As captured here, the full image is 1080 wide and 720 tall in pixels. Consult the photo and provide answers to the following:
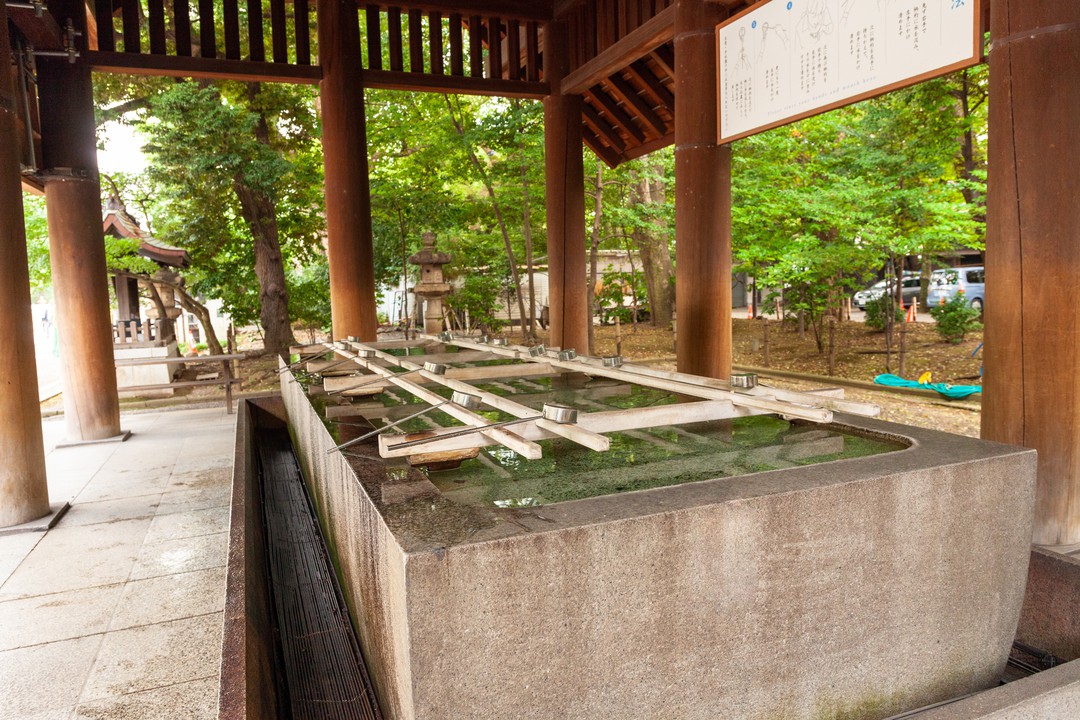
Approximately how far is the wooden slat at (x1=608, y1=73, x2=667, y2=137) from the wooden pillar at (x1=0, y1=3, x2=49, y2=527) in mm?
6203

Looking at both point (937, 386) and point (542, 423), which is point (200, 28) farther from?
point (937, 386)

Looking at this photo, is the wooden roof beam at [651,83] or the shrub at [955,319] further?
the shrub at [955,319]

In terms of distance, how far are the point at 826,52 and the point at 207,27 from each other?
5809 mm

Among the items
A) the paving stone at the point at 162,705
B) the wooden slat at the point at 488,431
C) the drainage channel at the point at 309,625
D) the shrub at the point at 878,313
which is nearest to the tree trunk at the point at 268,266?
the drainage channel at the point at 309,625

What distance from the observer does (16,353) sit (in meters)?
4.68

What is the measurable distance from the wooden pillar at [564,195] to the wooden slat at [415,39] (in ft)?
5.07

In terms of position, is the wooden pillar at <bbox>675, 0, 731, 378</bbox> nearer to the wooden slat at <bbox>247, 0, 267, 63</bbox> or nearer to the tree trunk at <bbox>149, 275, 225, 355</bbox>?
the wooden slat at <bbox>247, 0, 267, 63</bbox>

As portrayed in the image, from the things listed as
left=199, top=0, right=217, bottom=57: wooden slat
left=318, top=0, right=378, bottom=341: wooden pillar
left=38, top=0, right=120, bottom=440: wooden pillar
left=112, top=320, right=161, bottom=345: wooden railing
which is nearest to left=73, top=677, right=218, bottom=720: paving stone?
left=318, top=0, right=378, bottom=341: wooden pillar

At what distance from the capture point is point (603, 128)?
10.1 metres

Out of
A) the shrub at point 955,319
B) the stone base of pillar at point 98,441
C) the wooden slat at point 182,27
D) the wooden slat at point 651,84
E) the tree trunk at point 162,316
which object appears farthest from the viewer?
the tree trunk at point 162,316

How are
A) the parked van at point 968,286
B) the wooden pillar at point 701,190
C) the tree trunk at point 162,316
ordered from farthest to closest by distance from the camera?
the parked van at point 968,286
the tree trunk at point 162,316
the wooden pillar at point 701,190

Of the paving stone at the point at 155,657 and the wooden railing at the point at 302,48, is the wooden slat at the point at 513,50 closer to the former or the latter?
the wooden railing at the point at 302,48

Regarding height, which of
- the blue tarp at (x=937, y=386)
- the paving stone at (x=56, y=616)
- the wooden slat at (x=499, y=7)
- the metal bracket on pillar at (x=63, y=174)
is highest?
the wooden slat at (x=499, y=7)

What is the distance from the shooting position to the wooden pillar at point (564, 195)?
8688mm
